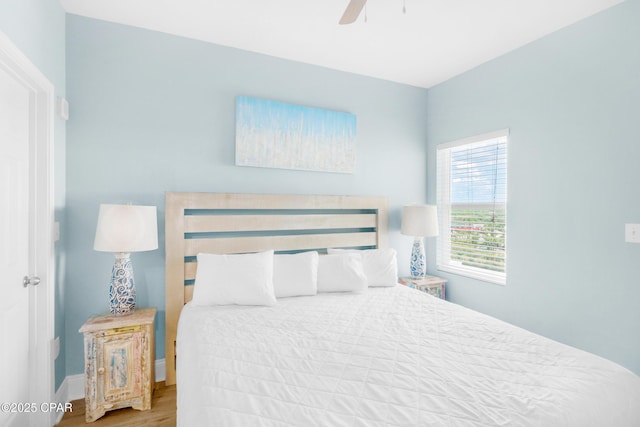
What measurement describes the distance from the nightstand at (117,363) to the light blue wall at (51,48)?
1.06 ft

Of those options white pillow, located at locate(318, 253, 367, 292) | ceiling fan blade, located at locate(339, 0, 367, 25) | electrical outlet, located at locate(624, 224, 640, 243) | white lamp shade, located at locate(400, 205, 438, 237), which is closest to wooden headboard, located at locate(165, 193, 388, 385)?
white lamp shade, located at locate(400, 205, 438, 237)

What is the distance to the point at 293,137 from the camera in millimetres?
2924

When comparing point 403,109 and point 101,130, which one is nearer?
point 101,130

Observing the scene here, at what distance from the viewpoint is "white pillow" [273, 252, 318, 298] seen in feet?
8.03

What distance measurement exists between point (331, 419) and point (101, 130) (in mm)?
2426

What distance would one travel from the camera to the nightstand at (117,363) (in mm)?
2025

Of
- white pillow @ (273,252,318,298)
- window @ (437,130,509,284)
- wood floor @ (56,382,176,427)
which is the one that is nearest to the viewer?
wood floor @ (56,382,176,427)

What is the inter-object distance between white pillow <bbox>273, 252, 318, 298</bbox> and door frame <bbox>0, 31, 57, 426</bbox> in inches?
54.4

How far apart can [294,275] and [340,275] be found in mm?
376

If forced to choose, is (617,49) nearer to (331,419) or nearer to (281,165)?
(281,165)

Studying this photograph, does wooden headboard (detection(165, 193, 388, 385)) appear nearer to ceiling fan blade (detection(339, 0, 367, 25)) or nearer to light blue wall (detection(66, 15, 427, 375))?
light blue wall (detection(66, 15, 427, 375))

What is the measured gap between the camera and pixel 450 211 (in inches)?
137

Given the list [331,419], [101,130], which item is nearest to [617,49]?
[331,419]

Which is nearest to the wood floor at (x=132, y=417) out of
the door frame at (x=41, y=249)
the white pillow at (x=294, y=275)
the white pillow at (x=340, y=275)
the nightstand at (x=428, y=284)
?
the door frame at (x=41, y=249)
